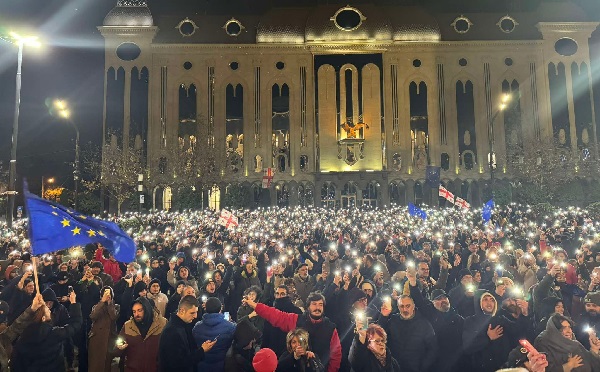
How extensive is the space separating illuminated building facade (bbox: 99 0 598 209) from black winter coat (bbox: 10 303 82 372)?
141ft

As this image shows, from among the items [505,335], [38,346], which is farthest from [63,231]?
[505,335]

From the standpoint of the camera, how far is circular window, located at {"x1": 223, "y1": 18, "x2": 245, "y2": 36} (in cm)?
5088

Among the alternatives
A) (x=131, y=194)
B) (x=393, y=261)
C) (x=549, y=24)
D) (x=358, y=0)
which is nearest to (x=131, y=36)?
(x=131, y=194)

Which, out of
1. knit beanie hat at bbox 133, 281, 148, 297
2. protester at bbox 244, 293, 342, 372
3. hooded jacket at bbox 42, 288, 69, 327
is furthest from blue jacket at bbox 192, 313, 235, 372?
knit beanie hat at bbox 133, 281, 148, 297

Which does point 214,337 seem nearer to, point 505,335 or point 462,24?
point 505,335

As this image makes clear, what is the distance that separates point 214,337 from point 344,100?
149ft

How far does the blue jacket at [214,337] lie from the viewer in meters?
5.00

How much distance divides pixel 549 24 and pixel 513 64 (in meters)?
5.26

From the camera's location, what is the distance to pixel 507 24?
51.5m

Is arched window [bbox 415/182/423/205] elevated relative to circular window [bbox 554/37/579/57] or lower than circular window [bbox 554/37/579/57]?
lower

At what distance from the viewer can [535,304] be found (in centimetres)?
698

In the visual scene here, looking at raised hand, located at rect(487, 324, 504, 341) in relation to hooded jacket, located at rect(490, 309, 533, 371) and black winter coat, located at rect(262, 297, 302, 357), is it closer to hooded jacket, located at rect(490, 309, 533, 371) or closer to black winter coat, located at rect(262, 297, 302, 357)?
hooded jacket, located at rect(490, 309, 533, 371)

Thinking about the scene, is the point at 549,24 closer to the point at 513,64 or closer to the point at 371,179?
the point at 513,64

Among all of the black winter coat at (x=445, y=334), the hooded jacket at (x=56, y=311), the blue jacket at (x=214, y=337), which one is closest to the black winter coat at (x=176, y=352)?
the blue jacket at (x=214, y=337)
